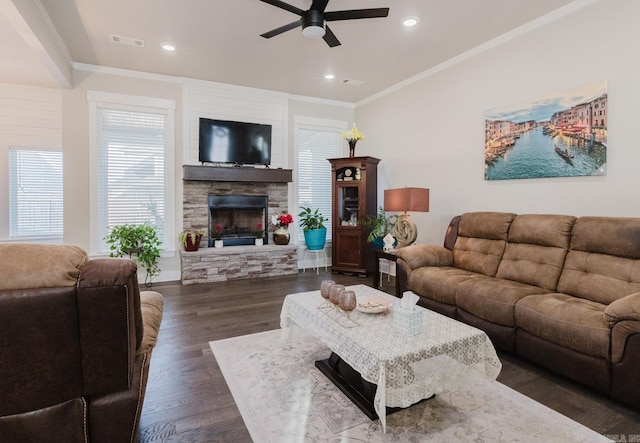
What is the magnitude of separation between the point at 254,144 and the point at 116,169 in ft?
6.77

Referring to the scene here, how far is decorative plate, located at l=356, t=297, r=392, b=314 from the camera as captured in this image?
7.59 feet

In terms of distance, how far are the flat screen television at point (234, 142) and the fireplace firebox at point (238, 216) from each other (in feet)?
2.00

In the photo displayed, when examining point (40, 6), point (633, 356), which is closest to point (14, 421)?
point (633, 356)

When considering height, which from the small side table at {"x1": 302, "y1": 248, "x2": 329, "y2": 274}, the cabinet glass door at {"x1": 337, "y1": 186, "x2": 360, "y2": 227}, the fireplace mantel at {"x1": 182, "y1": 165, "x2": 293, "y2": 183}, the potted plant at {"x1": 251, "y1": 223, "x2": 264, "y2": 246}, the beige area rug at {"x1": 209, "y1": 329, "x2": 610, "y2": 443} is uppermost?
the fireplace mantel at {"x1": 182, "y1": 165, "x2": 293, "y2": 183}

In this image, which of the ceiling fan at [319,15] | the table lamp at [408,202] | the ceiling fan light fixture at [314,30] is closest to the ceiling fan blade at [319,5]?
the ceiling fan at [319,15]

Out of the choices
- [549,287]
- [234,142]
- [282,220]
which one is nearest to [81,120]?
[234,142]

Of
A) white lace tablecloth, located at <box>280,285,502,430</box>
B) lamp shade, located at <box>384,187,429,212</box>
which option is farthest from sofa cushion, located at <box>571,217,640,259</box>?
lamp shade, located at <box>384,187,429,212</box>

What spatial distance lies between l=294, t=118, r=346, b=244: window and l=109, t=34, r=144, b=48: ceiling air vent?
2743 millimetres

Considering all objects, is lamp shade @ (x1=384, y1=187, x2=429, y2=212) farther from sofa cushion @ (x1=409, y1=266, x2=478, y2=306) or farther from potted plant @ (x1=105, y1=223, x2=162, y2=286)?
potted plant @ (x1=105, y1=223, x2=162, y2=286)

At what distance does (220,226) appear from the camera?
225 inches

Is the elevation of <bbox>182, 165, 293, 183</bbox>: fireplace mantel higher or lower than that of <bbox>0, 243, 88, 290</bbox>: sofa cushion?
higher

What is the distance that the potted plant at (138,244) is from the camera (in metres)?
4.74

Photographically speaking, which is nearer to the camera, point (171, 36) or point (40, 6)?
point (40, 6)

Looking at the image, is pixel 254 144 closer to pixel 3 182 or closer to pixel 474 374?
pixel 3 182
